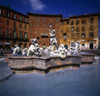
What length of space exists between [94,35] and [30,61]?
27446 millimetres

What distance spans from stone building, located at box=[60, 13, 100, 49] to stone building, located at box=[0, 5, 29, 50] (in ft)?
44.7

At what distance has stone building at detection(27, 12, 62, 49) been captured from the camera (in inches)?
1098

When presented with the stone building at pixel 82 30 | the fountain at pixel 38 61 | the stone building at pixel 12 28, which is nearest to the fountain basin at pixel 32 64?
the fountain at pixel 38 61

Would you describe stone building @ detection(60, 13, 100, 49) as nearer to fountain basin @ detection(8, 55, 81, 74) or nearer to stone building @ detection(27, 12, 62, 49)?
stone building @ detection(27, 12, 62, 49)

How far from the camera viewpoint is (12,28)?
917 inches

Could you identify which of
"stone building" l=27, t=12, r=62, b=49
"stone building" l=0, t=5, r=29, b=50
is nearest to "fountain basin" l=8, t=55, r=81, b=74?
"stone building" l=0, t=5, r=29, b=50

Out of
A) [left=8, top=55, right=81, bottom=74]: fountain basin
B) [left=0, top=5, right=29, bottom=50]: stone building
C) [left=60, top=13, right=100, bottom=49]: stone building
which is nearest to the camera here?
[left=8, top=55, right=81, bottom=74]: fountain basin

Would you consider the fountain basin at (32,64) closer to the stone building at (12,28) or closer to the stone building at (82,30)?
the stone building at (12,28)

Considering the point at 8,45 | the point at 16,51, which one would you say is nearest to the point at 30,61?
the point at 16,51

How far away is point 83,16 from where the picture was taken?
26609 mm

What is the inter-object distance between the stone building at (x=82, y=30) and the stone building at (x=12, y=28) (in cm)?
1364

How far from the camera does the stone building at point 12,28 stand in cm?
2086

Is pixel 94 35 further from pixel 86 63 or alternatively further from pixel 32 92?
pixel 32 92

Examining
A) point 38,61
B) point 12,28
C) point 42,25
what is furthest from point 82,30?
point 38,61
